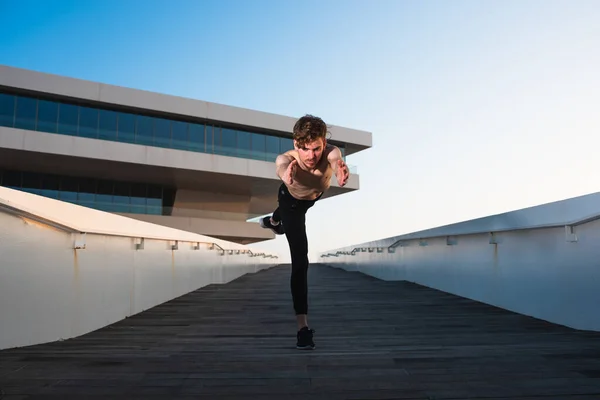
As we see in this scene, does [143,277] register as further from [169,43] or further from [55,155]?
[55,155]

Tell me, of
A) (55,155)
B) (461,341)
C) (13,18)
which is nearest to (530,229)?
(461,341)

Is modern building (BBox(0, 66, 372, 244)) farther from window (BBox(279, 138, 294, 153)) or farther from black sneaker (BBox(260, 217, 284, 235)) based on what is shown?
black sneaker (BBox(260, 217, 284, 235))

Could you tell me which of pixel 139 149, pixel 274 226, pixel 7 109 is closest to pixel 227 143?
pixel 139 149

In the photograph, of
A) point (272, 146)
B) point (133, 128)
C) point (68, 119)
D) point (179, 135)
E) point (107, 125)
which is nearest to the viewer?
point (68, 119)

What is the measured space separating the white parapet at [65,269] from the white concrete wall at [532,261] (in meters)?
3.81

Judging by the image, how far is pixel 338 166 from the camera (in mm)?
2666

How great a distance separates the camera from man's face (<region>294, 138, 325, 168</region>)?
2.65 m

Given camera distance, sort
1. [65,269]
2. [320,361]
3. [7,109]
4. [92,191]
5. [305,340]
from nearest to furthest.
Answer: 1. [320,361]
2. [305,340]
3. [65,269]
4. [7,109]
5. [92,191]

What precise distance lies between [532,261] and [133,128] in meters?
22.3

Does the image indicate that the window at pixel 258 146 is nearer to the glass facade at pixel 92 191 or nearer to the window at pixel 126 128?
the glass facade at pixel 92 191

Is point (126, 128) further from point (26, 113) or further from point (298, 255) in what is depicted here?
point (298, 255)

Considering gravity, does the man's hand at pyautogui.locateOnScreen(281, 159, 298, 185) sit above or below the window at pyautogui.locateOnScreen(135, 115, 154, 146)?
below

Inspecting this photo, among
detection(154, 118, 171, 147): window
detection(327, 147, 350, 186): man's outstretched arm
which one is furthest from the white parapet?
detection(154, 118, 171, 147): window

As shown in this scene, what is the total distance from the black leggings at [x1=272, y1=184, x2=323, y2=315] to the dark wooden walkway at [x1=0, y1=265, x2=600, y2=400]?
0.36 metres
